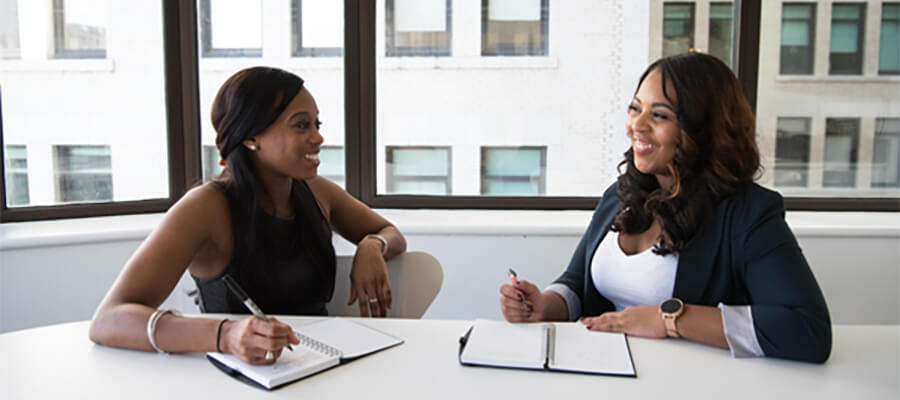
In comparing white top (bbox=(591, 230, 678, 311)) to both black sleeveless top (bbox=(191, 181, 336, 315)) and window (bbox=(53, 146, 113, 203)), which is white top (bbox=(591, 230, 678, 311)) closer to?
black sleeveless top (bbox=(191, 181, 336, 315))

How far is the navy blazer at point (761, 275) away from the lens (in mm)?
1229

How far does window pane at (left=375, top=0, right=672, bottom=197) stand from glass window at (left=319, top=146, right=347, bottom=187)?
0.56ft

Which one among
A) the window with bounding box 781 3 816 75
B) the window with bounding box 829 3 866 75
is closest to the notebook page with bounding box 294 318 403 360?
the window with bounding box 781 3 816 75

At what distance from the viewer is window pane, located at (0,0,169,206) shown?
2695mm

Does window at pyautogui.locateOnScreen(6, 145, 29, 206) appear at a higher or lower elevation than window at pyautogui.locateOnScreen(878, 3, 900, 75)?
lower

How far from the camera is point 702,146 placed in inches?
60.9

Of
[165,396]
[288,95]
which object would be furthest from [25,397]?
[288,95]

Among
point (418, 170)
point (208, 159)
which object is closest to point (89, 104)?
point (208, 159)

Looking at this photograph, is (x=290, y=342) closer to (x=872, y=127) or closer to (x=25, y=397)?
(x=25, y=397)

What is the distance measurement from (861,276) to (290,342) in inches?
99.6

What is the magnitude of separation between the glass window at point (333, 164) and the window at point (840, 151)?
230 cm

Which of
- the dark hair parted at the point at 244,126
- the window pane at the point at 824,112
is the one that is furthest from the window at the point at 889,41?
the dark hair parted at the point at 244,126

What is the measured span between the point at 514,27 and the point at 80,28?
191 cm

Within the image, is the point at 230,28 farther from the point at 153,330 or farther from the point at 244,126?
the point at 153,330
